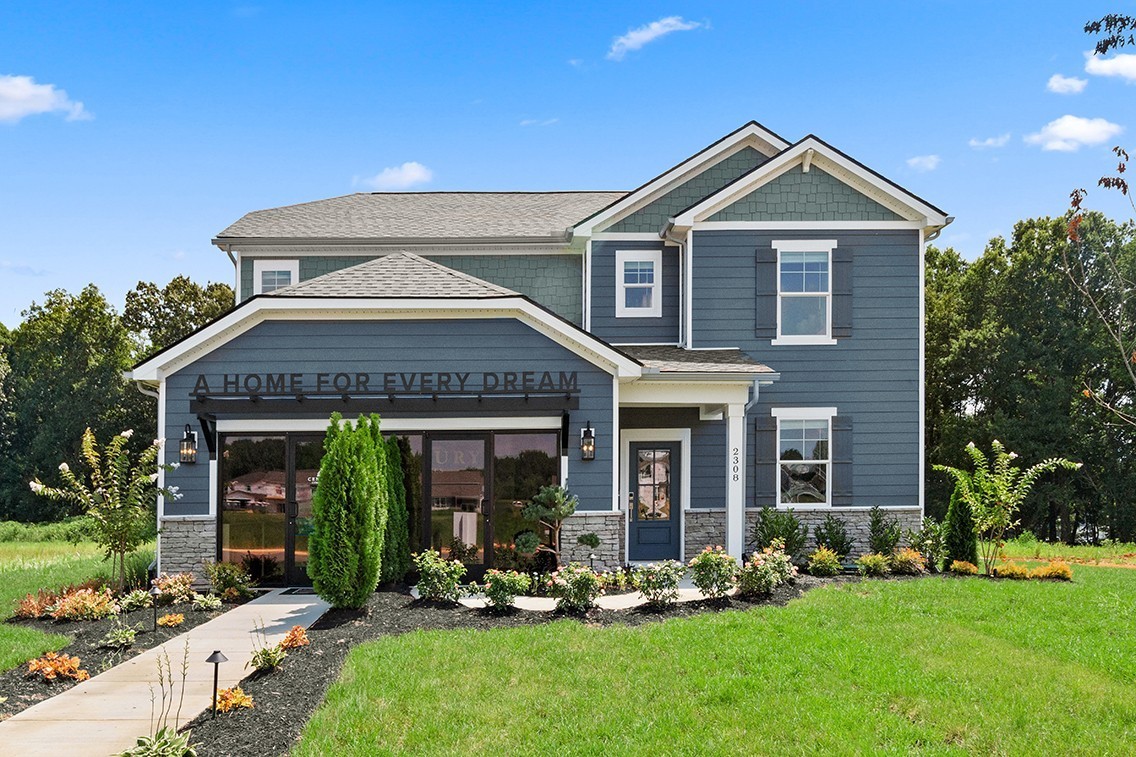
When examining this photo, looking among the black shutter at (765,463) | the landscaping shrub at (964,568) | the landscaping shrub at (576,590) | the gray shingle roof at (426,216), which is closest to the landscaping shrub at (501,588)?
the landscaping shrub at (576,590)

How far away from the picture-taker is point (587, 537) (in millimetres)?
12828

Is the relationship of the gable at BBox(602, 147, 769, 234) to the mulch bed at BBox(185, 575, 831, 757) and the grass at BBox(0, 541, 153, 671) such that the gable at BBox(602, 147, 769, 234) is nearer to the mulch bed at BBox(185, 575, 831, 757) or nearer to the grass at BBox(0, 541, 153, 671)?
the mulch bed at BBox(185, 575, 831, 757)

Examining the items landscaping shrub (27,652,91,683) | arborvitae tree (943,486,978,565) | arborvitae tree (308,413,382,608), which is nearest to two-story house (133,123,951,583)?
arborvitae tree (943,486,978,565)

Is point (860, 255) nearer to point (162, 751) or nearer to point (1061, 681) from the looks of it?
point (1061, 681)

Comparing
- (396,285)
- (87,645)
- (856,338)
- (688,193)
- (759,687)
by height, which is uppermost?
(688,193)

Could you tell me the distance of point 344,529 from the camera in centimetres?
1041

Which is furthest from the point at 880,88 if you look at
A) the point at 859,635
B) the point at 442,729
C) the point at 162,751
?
the point at 162,751

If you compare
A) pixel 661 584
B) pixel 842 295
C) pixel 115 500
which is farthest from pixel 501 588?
pixel 842 295

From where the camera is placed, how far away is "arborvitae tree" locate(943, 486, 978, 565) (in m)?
13.6

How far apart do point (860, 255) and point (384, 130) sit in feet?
30.6

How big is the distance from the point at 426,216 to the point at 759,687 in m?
14.2

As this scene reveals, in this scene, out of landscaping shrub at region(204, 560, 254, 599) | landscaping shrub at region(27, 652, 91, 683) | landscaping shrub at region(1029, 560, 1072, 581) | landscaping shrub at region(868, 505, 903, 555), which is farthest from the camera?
landscaping shrub at region(868, 505, 903, 555)

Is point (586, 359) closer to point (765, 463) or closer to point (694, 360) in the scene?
point (694, 360)

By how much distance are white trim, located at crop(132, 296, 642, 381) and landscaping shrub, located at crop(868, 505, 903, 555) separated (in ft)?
17.2
